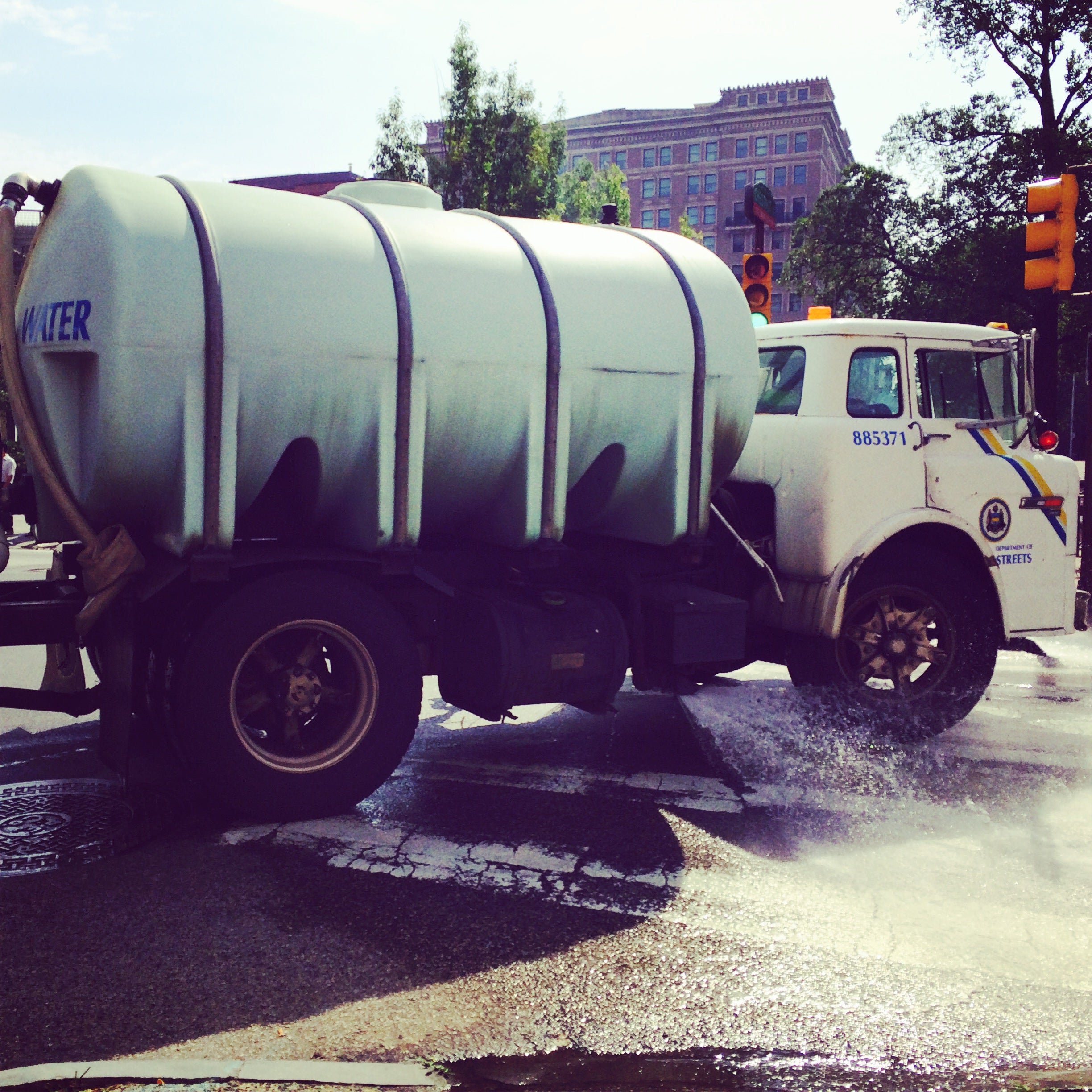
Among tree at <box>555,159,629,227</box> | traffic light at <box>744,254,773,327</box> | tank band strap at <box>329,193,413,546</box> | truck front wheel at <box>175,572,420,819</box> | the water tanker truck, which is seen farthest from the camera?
tree at <box>555,159,629,227</box>

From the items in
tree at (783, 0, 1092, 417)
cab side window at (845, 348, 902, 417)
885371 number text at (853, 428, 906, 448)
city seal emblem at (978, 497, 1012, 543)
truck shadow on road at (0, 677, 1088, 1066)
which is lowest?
truck shadow on road at (0, 677, 1088, 1066)

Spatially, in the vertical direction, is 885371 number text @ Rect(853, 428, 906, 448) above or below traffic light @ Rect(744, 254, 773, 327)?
below

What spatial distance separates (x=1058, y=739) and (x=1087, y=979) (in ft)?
11.4

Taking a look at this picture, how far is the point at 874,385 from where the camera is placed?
704 centimetres

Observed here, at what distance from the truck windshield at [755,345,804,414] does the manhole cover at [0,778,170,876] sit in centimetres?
412

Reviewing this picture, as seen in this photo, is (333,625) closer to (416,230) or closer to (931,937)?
(416,230)

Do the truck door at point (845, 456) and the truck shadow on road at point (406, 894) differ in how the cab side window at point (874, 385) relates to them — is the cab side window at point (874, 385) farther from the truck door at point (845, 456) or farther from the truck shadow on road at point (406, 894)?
the truck shadow on road at point (406, 894)

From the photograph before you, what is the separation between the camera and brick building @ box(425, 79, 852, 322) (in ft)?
368

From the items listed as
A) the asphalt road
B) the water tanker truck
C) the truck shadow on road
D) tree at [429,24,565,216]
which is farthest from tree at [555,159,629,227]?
the asphalt road

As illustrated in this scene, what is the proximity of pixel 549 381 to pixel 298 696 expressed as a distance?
6.26 feet

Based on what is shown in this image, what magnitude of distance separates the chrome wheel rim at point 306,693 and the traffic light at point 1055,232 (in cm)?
782

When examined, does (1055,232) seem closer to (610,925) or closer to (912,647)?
(912,647)

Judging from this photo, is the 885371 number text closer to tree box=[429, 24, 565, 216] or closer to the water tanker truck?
the water tanker truck

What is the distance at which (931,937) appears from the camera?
4.18 m
